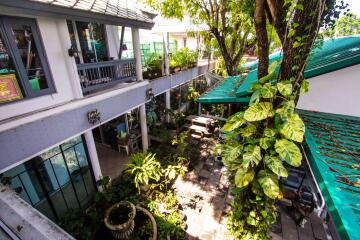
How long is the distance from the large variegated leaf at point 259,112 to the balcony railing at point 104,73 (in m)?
4.95

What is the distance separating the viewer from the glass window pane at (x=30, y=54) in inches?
163

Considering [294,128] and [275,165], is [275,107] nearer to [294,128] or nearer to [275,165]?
[294,128]

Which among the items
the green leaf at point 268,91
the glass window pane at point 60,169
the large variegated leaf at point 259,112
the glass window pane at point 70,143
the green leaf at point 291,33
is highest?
the green leaf at point 291,33

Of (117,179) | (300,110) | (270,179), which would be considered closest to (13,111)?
(117,179)

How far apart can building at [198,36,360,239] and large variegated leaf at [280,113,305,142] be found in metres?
0.88

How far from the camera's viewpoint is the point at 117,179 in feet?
25.9

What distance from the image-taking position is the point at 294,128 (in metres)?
3.12

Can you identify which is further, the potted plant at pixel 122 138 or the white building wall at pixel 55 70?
the potted plant at pixel 122 138

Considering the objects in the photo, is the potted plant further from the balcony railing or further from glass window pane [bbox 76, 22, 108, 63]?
glass window pane [bbox 76, 22, 108, 63]

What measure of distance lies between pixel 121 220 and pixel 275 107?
17.3 feet

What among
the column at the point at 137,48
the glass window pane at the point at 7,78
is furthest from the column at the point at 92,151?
the column at the point at 137,48

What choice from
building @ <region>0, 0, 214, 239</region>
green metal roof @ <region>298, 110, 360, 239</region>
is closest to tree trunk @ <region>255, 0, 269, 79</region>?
green metal roof @ <region>298, 110, 360, 239</region>

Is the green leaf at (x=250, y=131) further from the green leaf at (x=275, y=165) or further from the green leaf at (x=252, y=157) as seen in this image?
the green leaf at (x=275, y=165)

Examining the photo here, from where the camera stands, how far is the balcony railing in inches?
230
